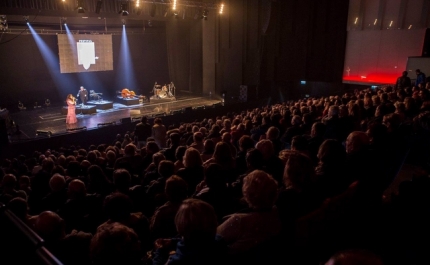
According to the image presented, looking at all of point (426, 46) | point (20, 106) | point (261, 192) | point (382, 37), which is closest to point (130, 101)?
point (20, 106)

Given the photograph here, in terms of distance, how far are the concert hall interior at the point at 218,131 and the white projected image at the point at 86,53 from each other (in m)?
0.07

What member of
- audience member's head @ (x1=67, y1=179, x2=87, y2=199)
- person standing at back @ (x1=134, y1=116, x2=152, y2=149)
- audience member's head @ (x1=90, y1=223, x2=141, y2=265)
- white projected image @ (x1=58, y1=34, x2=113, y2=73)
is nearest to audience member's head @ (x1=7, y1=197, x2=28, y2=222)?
audience member's head @ (x1=67, y1=179, x2=87, y2=199)

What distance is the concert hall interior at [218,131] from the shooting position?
7.36 feet

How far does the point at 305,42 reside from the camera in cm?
1518

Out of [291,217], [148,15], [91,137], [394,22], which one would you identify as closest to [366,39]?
[394,22]

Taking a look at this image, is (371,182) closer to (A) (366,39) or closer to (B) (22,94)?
(A) (366,39)

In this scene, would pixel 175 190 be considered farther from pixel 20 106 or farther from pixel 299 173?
pixel 20 106

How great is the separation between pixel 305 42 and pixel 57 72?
39.8 feet

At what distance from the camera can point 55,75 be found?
53.9 feet

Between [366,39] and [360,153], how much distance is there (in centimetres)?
1317

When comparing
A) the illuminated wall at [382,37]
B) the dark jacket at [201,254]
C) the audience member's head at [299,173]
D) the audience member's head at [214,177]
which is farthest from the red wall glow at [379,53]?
the dark jacket at [201,254]

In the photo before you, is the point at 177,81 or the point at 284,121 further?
the point at 177,81

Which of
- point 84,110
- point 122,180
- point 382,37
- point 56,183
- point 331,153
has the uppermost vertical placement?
point 382,37

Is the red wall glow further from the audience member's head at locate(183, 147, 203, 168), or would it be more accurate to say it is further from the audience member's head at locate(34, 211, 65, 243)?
the audience member's head at locate(34, 211, 65, 243)
